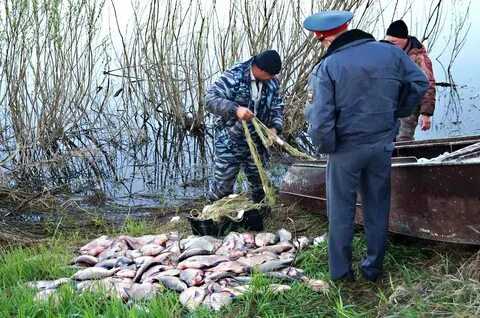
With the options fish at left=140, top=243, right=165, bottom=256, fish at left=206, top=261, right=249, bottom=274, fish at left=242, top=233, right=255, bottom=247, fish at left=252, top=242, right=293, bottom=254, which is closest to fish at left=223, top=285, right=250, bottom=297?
fish at left=206, top=261, right=249, bottom=274

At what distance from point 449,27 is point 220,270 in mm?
12143

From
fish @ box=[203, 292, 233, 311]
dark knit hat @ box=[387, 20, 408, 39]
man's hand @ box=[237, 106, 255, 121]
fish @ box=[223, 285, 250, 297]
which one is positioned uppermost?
dark knit hat @ box=[387, 20, 408, 39]

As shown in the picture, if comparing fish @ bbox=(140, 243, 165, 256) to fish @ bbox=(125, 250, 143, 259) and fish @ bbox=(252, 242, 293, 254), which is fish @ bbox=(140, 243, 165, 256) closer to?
fish @ bbox=(125, 250, 143, 259)

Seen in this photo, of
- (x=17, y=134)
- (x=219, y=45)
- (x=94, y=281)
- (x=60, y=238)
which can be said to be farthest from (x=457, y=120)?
(x=94, y=281)

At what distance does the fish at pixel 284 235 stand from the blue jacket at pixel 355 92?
160 cm

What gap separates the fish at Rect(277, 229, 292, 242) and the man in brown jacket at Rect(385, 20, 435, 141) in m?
1.55

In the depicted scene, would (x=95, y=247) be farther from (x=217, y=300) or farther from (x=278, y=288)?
(x=278, y=288)

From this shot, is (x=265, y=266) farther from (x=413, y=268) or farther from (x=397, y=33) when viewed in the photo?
(x=397, y=33)

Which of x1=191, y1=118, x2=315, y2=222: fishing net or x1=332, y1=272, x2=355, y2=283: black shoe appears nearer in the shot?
x1=332, y1=272, x2=355, y2=283: black shoe

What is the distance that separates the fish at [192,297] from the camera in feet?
12.9

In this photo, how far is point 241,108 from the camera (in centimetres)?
517

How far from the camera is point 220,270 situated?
4418 mm

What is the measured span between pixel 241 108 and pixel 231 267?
1.36 meters

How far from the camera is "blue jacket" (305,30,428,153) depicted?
12.3ft
